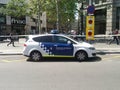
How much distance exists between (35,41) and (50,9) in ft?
63.9

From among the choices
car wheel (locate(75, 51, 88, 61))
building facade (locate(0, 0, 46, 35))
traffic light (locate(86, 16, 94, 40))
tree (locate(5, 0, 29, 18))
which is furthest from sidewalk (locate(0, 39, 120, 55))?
building facade (locate(0, 0, 46, 35))

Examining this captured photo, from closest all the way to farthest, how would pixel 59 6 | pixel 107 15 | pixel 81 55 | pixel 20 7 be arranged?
pixel 81 55
pixel 59 6
pixel 20 7
pixel 107 15

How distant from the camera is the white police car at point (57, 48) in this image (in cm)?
1552

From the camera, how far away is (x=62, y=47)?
15531 mm

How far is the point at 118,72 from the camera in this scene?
36.6 ft

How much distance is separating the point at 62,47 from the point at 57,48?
0.28 m

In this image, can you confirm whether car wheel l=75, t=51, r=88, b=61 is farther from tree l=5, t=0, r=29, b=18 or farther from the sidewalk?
tree l=5, t=0, r=29, b=18

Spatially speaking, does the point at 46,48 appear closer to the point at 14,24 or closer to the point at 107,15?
the point at 107,15

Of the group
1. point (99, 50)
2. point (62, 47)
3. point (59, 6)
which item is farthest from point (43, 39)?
point (59, 6)

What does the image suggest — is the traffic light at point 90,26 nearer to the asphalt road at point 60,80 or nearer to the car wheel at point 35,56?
the car wheel at point 35,56

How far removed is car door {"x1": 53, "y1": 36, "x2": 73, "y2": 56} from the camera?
1553 cm

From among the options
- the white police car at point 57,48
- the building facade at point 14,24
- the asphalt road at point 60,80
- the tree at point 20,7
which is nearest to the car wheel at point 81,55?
the white police car at point 57,48

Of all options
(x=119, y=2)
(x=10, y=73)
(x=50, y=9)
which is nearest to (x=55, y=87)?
(x=10, y=73)

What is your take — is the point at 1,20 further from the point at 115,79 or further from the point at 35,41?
the point at 115,79
